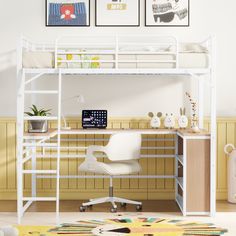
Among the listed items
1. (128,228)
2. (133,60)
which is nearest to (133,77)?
(133,60)

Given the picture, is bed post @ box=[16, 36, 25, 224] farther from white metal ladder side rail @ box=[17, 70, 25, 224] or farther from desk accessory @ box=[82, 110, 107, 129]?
desk accessory @ box=[82, 110, 107, 129]

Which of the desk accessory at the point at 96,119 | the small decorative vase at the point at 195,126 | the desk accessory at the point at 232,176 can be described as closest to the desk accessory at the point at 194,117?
the small decorative vase at the point at 195,126

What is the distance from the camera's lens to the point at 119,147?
18.9 feet

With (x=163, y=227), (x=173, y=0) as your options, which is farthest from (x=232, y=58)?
(x=163, y=227)

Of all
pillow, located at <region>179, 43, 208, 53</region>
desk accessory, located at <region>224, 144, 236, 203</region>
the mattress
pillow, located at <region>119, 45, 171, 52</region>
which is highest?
pillow, located at <region>119, 45, 171, 52</region>

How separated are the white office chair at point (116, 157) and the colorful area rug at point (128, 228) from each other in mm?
506

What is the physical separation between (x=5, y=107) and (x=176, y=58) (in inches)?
80.7

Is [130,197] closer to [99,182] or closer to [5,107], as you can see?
[99,182]

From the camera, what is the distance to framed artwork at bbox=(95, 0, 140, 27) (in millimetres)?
6473

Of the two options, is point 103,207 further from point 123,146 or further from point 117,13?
point 117,13

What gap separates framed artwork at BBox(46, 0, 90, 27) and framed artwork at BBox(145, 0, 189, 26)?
0.68 meters

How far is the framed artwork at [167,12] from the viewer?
6.46 m

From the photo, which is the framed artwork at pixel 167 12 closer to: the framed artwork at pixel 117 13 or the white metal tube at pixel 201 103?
the framed artwork at pixel 117 13

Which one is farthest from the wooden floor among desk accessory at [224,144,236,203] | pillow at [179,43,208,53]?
pillow at [179,43,208,53]
